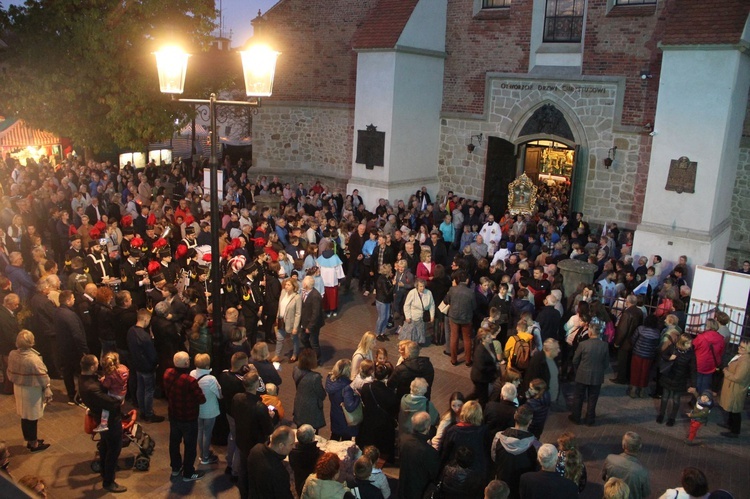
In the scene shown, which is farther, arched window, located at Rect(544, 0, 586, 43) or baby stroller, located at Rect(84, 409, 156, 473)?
arched window, located at Rect(544, 0, 586, 43)

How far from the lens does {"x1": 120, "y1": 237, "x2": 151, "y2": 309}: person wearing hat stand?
10344 mm

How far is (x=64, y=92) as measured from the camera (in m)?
19.9

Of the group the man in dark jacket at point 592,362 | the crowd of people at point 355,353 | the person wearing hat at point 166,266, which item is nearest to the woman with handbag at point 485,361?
the crowd of people at point 355,353

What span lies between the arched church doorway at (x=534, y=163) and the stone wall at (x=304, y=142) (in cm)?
491

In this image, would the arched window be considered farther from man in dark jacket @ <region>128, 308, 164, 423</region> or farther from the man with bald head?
man in dark jacket @ <region>128, 308, 164, 423</region>

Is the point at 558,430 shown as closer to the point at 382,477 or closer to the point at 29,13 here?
the point at 382,477

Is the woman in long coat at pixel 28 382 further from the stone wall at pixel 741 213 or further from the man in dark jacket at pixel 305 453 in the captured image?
the stone wall at pixel 741 213

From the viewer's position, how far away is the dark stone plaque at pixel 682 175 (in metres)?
14.7

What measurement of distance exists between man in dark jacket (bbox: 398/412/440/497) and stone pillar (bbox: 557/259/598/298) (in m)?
6.33

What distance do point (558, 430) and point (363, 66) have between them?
1337 cm

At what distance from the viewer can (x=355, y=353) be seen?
25.9ft

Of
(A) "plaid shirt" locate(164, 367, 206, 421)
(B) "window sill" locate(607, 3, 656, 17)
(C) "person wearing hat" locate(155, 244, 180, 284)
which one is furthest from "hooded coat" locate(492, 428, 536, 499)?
(B) "window sill" locate(607, 3, 656, 17)

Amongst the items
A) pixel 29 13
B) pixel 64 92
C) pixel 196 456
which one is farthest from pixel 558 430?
pixel 29 13

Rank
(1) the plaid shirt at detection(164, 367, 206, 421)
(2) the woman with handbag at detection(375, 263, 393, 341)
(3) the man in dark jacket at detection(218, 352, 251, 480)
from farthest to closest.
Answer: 1. (2) the woman with handbag at detection(375, 263, 393, 341)
2. (3) the man in dark jacket at detection(218, 352, 251, 480)
3. (1) the plaid shirt at detection(164, 367, 206, 421)
